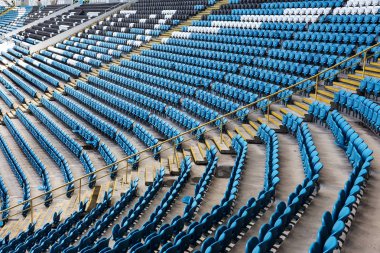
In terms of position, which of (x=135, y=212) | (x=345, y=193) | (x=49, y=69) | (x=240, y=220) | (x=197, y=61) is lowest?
(x=49, y=69)

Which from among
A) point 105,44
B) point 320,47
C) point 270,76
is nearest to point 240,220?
point 270,76

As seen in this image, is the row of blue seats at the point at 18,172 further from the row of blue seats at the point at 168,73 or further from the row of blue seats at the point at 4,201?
the row of blue seats at the point at 168,73

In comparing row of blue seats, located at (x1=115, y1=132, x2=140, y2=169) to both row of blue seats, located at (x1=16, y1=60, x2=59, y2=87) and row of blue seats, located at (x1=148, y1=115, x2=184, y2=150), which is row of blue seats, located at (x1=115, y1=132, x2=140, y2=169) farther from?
row of blue seats, located at (x1=16, y1=60, x2=59, y2=87)

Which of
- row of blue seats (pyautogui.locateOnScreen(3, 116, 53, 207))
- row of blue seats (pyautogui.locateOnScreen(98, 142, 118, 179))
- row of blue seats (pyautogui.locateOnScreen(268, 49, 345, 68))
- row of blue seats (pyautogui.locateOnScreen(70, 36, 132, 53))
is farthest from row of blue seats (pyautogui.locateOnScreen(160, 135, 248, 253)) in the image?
row of blue seats (pyautogui.locateOnScreen(70, 36, 132, 53))

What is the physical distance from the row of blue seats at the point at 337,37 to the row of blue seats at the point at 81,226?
7087mm

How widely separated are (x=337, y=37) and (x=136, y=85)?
6439 mm

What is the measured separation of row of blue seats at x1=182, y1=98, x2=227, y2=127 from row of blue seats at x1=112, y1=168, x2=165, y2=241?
2.91 meters

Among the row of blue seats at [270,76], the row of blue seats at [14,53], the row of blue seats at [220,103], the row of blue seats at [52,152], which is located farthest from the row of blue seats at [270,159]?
the row of blue seats at [14,53]

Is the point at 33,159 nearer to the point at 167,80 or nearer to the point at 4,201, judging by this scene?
the point at 4,201

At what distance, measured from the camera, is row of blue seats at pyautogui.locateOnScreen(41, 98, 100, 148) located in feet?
39.4

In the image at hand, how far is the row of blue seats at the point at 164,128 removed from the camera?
401 inches

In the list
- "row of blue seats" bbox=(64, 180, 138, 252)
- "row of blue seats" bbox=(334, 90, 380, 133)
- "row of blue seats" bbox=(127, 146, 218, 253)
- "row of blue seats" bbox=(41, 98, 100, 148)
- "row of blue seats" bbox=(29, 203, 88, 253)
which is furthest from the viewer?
"row of blue seats" bbox=(41, 98, 100, 148)

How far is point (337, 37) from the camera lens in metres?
12.1

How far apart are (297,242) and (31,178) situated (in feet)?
26.4
